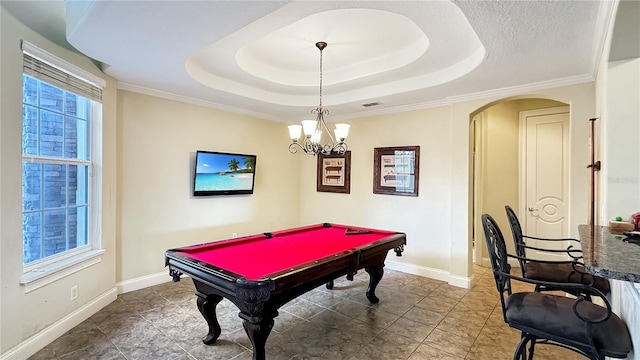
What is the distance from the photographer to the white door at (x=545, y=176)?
14.7 ft

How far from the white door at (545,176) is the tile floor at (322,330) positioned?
1.71 metres

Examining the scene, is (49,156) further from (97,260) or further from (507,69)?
(507,69)

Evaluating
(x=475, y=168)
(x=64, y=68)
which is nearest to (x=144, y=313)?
(x=64, y=68)

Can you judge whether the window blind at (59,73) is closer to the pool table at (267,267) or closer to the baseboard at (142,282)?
the pool table at (267,267)

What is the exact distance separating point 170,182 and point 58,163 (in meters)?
1.35

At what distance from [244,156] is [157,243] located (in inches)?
68.5

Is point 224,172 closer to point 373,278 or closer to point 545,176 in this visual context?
point 373,278

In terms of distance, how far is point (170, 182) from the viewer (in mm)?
4043

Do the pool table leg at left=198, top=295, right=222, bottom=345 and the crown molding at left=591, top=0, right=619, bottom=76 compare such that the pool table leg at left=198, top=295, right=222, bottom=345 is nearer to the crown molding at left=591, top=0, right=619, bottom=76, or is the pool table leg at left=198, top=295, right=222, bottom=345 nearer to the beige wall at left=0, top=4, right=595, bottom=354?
the beige wall at left=0, top=4, right=595, bottom=354

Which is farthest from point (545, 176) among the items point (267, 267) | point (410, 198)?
point (267, 267)

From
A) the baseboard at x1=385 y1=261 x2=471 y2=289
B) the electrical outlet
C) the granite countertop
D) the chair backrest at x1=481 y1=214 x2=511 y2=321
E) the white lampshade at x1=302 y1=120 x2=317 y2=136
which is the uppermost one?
the white lampshade at x1=302 y1=120 x2=317 y2=136

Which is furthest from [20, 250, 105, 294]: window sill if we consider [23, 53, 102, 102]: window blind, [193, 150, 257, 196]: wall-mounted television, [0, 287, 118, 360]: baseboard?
[23, 53, 102, 102]: window blind

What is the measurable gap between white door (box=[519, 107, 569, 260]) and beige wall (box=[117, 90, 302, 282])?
427 cm

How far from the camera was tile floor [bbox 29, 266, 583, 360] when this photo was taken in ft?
8.07
